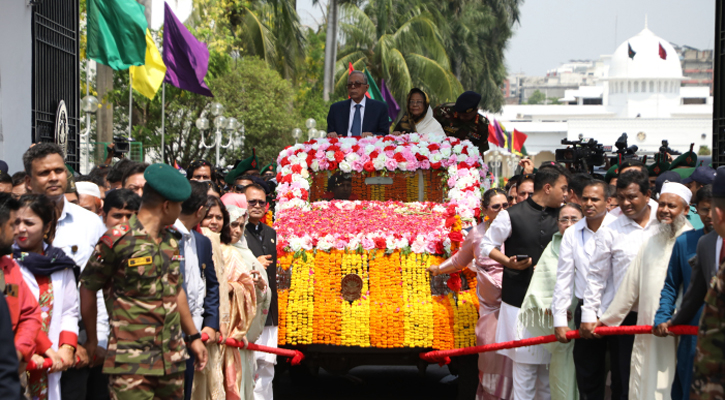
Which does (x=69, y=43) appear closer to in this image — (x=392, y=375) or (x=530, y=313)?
(x=392, y=375)

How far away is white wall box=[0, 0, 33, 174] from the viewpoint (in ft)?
34.0

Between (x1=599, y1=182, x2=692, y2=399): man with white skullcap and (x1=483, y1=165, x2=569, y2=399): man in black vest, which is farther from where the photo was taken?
(x1=483, y1=165, x2=569, y2=399): man in black vest

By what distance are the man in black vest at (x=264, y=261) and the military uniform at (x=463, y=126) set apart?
3456 mm

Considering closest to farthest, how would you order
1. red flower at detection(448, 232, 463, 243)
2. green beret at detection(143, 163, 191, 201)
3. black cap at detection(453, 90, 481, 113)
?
green beret at detection(143, 163, 191, 201) < red flower at detection(448, 232, 463, 243) < black cap at detection(453, 90, 481, 113)

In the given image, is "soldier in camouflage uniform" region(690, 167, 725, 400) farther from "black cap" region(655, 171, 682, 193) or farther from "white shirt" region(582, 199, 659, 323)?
"black cap" region(655, 171, 682, 193)

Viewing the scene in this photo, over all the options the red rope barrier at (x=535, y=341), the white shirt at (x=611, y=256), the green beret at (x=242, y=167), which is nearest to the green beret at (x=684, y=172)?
the white shirt at (x=611, y=256)

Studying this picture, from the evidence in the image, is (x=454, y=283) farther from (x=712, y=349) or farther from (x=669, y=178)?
(x=712, y=349)

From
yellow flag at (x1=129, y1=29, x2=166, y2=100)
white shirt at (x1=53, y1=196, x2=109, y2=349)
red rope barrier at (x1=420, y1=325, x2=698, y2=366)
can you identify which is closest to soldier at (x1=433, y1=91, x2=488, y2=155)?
red rope barrier at (x1=420, y1=325, x2=698, y2=366)

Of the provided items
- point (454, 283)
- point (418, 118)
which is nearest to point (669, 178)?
point (454, 283)

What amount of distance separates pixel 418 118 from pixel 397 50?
27.8m

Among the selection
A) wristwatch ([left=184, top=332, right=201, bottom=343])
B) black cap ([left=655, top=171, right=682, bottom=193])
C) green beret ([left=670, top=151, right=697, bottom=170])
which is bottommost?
wristwatch ([left=184, top=332, right=201, bottom=343])

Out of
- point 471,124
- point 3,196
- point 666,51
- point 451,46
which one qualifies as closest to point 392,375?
point 471,124

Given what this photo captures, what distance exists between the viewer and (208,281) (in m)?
5.18

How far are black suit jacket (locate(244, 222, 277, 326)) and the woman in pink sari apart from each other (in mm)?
1374
